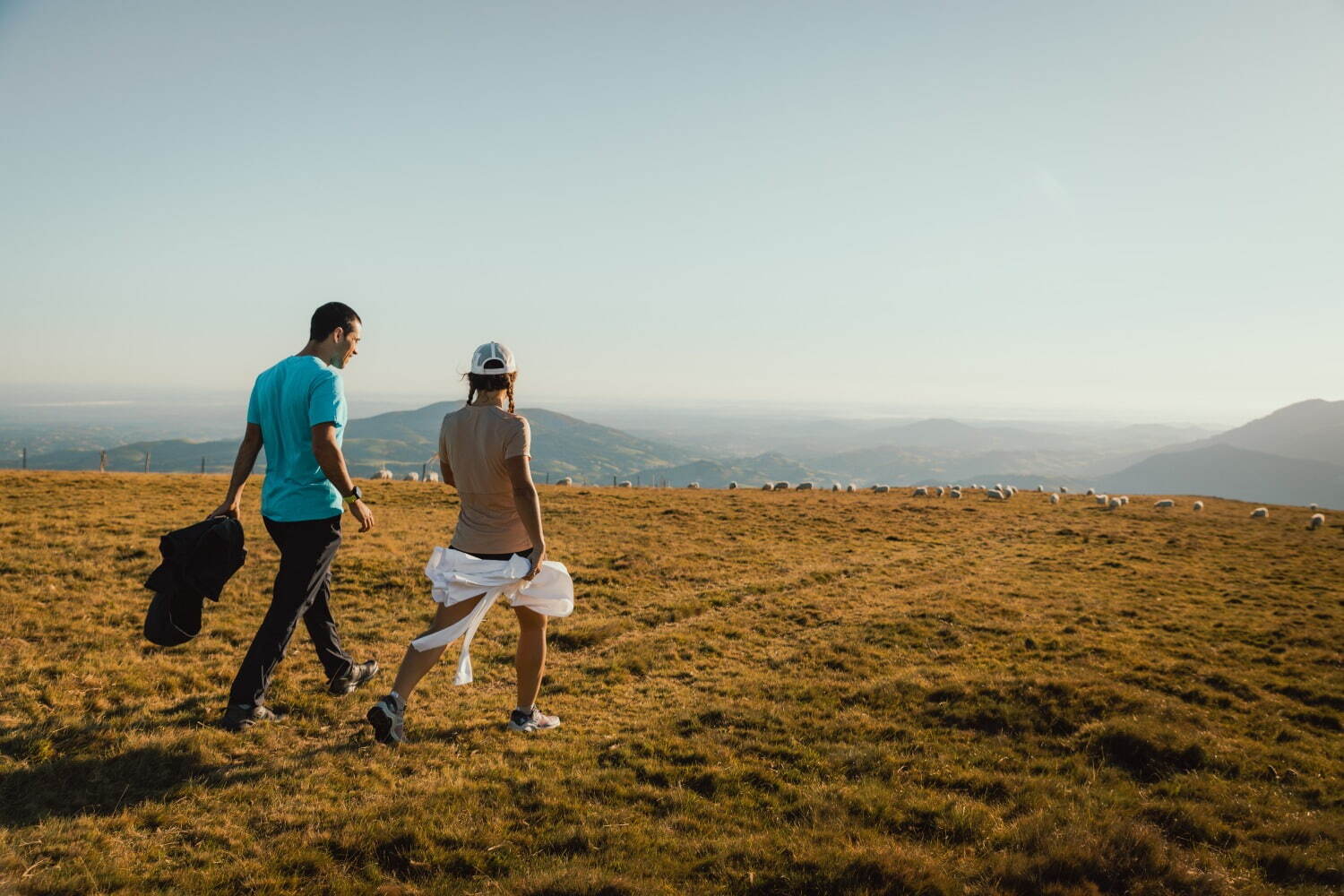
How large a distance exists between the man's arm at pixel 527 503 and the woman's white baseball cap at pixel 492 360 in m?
0.87

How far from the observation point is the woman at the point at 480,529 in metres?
6.28

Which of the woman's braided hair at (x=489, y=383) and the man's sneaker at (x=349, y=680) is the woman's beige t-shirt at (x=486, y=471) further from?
the man's sneaker at (x=349, y=680)

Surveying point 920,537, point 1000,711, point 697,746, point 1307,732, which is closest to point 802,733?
point 697,746

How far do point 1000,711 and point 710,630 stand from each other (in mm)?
5721

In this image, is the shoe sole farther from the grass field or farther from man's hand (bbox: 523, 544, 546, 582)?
man's hand (bbox: 523, 544, 546, 582)

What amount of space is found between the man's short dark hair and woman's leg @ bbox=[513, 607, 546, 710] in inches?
138

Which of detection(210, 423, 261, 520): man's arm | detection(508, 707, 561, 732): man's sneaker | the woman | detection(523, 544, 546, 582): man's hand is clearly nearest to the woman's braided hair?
the woman

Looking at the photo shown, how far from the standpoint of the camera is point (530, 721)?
24.4 feet

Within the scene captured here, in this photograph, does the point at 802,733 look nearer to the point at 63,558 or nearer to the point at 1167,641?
the point at 1167,641

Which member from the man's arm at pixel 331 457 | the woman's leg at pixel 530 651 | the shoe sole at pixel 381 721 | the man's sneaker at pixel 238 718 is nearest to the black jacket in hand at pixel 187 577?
the man's sneaker at pixel 238 718

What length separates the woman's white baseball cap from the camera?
640 cm

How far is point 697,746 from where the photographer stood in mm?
7438

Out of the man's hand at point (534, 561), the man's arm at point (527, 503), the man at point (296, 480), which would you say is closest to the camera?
the man's arm at point (527, 503)

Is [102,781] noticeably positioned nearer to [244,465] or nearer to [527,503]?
[244,465]
